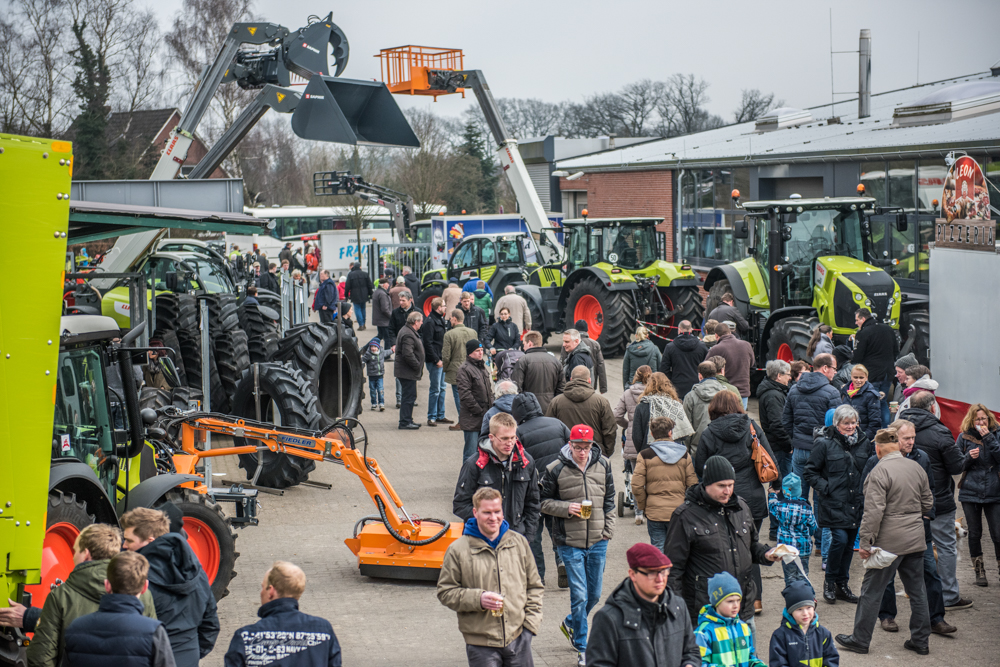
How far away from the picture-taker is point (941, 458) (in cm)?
706

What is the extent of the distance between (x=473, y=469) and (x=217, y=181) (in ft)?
17.5

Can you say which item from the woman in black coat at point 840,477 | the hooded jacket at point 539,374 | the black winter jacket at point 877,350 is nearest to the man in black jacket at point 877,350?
the black winter jacket at point 877,350

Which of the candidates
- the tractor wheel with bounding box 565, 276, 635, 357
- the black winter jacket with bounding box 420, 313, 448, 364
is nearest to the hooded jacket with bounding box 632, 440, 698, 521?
the black winter jacket with bounding box 420, 313, 448, 364

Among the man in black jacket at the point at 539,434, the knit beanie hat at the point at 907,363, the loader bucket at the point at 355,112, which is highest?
the loader bucket at the point at 355,112

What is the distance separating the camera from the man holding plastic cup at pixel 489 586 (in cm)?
478

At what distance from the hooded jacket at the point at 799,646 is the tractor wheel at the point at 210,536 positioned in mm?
3763

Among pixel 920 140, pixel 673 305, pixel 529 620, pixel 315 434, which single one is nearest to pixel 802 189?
pixel 920 140

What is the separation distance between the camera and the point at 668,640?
166 inches

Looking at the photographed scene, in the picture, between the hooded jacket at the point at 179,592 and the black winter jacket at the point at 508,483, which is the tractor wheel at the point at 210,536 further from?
the hooded jacket at the point at 179,592

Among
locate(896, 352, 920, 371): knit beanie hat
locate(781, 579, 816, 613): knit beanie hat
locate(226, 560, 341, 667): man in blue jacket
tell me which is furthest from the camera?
locate(896, 352, 920, 371): knit beanie hat

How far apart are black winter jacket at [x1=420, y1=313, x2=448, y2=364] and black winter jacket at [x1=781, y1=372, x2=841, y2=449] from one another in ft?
18.4

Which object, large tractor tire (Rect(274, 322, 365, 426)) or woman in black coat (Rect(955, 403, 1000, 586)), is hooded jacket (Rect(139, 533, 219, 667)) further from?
large tractor tire (Rect(274, 322, 365, 426))

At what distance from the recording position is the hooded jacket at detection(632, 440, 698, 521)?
6.59 metres

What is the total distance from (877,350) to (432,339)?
5.43 metres
